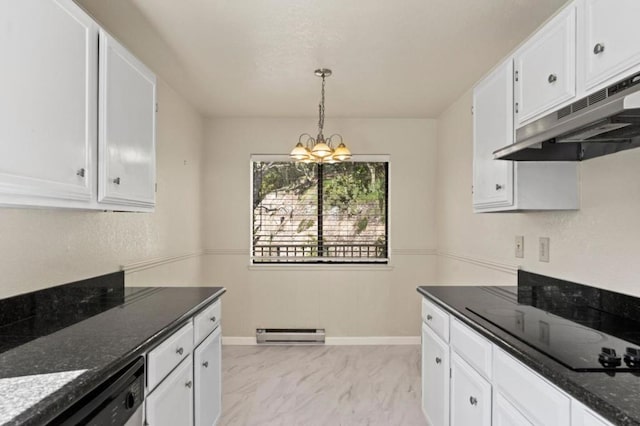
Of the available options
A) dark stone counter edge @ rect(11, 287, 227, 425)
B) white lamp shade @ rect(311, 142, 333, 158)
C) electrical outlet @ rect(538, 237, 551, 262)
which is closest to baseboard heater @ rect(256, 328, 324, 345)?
white lamp shade @ rect(311, 142, 333, 158)

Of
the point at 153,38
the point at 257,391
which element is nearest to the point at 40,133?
the point at 153,38

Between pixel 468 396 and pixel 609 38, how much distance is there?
158 cm

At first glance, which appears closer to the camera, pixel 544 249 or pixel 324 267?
pixel 544 249

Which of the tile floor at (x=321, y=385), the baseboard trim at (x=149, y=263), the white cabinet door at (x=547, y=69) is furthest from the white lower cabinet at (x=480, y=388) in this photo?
the baseboard trim at (x=149, y=263)

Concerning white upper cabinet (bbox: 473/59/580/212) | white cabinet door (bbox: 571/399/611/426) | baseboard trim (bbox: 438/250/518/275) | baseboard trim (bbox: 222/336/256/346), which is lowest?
baseboard trim (bbox: 222/336/256/346)

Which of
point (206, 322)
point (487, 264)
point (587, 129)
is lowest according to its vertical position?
point (206, 322)

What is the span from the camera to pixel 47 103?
1.42 metres

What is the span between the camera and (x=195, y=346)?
2160mm

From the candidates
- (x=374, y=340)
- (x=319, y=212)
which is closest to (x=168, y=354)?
(x=319, y=212)

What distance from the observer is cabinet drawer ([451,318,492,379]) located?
172 centimetres

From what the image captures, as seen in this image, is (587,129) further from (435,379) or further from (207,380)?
(207,380)

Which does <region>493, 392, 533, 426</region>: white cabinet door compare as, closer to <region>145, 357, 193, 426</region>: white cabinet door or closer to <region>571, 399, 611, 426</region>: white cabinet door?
<region>571, 399, 611, 426</region>: white cabinet door

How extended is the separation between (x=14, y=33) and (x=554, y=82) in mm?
2011

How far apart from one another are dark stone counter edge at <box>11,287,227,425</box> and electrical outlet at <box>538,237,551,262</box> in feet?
7.01
